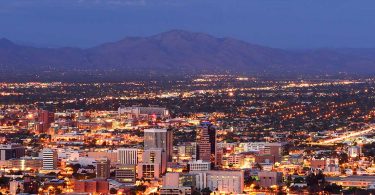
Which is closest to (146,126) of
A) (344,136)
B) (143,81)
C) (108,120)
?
(108,120)

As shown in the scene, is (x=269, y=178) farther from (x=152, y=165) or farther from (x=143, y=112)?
(x=143, y=112)

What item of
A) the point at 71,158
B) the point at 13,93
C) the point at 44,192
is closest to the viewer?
the point at 44,192

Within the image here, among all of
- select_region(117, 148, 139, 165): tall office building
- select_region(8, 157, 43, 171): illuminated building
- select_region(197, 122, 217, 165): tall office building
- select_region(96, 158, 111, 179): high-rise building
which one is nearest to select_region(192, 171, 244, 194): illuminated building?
select_region(96, 158, 111, 179): high-rise building

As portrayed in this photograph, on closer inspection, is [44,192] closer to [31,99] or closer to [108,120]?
[108,120]

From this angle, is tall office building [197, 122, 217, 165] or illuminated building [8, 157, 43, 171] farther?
tall office building [197, 122, 217, 165]

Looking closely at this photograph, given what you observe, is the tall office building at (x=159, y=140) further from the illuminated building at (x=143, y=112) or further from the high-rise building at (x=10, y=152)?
the illuminated building at (x=143, y=112)

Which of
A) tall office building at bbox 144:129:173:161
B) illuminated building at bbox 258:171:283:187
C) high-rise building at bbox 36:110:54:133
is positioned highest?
high-rise building at bbox 36:110:54:133

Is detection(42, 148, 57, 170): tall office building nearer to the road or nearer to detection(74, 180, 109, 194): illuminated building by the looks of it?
detection(74, 180, 109, 194): illuminated building
